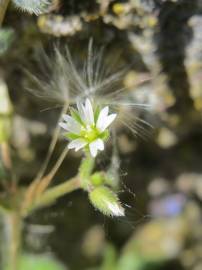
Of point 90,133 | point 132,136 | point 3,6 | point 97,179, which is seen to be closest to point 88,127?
point 90,133

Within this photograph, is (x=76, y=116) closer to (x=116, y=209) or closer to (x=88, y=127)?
(x=88, y=127)

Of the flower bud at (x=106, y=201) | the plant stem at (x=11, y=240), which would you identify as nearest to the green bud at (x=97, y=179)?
the flower bud at (x=106, y=201)

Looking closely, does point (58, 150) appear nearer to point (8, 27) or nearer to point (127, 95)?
point (127, 95)

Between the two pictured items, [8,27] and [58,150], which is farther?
[58,150]

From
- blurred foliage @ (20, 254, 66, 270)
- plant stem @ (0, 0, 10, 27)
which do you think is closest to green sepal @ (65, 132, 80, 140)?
plant stem @ (0, 0, 10, 27)

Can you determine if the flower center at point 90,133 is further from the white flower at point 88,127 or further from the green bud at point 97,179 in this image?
the green bud at point 97,179

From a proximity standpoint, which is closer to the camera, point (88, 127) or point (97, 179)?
point (88, 127)

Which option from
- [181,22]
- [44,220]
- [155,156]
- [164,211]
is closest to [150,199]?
[164,211]

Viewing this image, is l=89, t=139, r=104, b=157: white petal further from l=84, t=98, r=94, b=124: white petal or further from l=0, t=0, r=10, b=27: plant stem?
l=0, t=0, r=10, b=27: plant stem
